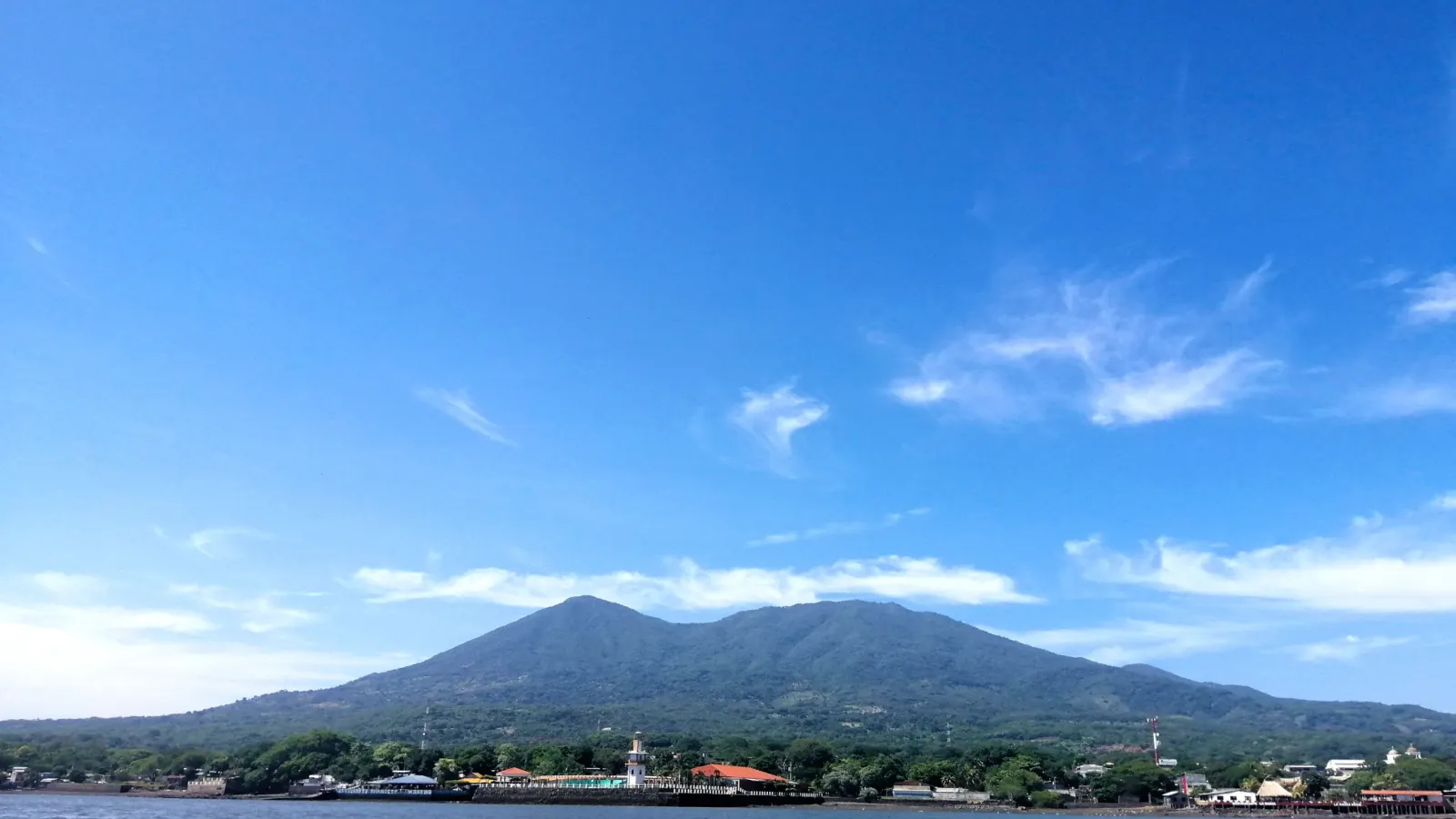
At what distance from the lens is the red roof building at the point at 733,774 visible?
86.6 m

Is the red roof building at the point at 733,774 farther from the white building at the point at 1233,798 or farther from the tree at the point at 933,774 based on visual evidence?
the white building at the point at 1233,798

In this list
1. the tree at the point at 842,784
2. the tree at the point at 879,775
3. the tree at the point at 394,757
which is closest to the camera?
the tree at the point at 879,775

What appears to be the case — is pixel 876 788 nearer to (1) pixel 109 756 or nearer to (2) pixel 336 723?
(1) pixel 109 756

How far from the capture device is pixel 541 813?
204 feet

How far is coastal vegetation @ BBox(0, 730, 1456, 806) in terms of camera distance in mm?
86188

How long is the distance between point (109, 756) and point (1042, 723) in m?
158

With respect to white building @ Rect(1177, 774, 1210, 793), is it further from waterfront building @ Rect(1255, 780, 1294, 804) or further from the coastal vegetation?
waterfront building @ Rect(1255, 780, 1294, 804)

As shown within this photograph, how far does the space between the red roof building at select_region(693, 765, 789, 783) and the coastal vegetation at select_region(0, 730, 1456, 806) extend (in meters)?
1.96

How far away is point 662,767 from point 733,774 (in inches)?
390

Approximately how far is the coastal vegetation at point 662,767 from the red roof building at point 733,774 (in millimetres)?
1956

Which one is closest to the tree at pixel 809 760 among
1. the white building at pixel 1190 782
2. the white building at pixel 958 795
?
the white building at pixel 958 795

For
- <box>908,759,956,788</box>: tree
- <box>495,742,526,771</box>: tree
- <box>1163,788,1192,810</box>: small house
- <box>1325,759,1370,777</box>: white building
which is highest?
<box>495,742,526,771</box>: tree

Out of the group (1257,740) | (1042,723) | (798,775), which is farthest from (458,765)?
(1257,740)

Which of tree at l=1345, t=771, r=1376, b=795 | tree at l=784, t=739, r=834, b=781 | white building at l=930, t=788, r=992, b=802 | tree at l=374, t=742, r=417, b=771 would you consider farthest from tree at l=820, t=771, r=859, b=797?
tree at l=1345, t=771, r=1376, b=795
